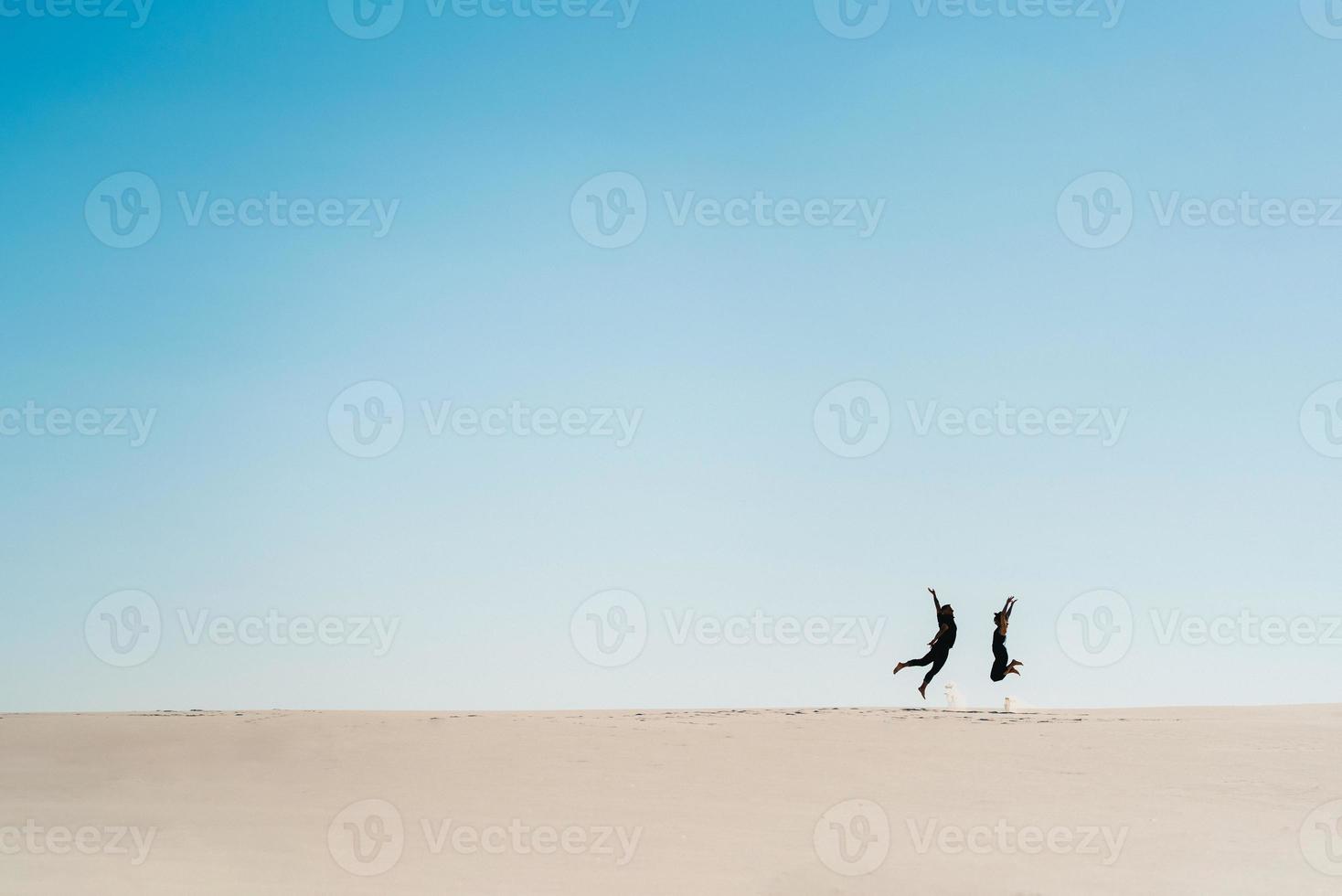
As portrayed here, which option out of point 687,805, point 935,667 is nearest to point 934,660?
point 935,667

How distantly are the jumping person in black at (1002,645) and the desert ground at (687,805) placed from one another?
778 mm

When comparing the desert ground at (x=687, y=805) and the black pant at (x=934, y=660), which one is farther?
the black pant at (x=934, y=660)

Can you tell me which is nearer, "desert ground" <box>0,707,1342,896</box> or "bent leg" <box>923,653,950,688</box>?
"desert ground" <box>0,707,1342,896</box>

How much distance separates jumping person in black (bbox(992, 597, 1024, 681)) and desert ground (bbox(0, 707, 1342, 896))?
78cm

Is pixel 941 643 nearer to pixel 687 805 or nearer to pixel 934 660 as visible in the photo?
pixel 934 660

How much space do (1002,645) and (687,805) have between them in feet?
21.2

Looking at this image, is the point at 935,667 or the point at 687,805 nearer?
the point at 687,805

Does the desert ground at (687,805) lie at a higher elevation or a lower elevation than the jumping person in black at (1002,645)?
lower

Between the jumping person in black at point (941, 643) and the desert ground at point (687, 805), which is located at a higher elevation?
the jumping person in black at point (941, 643)

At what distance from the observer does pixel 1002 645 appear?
1788 cm

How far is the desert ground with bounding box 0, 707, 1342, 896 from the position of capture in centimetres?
1115

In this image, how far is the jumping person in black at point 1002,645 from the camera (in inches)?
703

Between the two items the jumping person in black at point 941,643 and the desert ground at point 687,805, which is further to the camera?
the jumping person in black at point 941,643

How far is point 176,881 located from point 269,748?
20.9 feet
